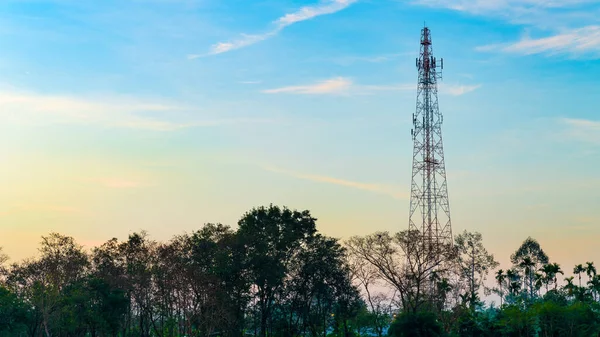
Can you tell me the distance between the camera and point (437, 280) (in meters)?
72.1

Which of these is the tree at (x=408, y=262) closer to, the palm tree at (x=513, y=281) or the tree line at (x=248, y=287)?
the tree line at (x=248, y=287)

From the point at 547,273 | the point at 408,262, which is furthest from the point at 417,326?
the point at 547,273

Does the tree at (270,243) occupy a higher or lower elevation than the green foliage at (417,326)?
higher

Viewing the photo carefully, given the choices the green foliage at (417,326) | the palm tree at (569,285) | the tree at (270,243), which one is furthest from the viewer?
the palm tree at (569,285)

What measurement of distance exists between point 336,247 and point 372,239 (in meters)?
7.24

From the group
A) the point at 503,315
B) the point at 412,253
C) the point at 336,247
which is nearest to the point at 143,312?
the point at 336,247

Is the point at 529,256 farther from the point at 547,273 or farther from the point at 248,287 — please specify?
the point at 248,287

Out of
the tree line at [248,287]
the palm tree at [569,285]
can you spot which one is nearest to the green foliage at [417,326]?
the tree line at [248,287]

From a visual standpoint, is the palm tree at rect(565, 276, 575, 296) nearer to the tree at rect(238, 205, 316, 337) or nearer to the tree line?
the tree line

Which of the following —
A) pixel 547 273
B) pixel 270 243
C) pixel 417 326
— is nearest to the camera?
pixel 417 326

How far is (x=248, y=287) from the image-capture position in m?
70.8

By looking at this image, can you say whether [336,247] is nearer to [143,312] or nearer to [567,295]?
[143,312]

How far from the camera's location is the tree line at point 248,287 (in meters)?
65.3

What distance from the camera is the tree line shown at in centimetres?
6531
